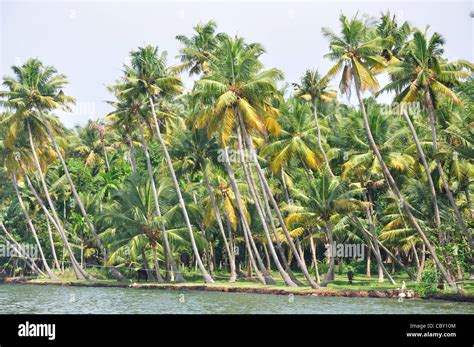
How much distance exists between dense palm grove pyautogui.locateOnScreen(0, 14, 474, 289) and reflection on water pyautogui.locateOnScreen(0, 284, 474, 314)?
15.1 ft

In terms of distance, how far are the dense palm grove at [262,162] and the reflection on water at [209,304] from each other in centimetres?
461

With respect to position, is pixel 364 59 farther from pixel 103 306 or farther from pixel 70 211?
pixel 70 211

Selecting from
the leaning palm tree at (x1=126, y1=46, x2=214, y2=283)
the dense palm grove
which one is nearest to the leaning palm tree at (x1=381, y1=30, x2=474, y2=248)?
the dense palm grove

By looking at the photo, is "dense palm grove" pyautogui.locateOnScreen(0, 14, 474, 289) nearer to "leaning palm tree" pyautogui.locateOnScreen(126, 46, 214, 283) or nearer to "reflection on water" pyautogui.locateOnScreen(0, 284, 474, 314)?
"leaning palm tree" pyautogui.locateOnScreen(126, 46, 214, 283)

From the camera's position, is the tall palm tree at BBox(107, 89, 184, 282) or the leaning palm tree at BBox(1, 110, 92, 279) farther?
the leaning palm tree at BBox(1, 110, 92, 279)

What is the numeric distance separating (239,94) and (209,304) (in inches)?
512

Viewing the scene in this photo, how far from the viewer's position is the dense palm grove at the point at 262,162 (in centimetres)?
3584

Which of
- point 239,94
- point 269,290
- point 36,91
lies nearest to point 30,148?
point 36,91

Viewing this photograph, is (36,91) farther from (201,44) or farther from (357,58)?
(357,58)

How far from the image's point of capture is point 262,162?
4812cm

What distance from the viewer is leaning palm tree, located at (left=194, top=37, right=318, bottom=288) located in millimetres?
36312

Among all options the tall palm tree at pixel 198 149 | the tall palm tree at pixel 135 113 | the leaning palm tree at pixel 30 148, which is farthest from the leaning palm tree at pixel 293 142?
the leaning palm tree at pixel 30 148

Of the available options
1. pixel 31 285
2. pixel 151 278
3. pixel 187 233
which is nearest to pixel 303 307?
pixel 187 233
